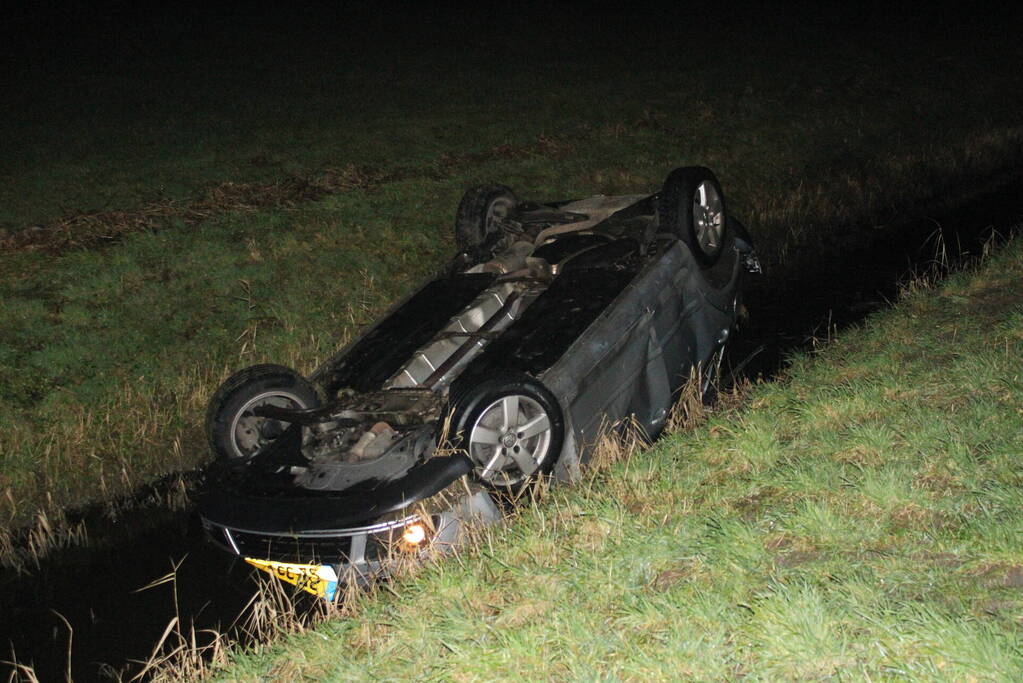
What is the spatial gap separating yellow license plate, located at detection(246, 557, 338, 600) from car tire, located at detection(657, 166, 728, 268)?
3314 millimetres

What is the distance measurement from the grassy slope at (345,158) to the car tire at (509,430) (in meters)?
3.62

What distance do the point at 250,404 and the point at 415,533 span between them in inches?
71.0

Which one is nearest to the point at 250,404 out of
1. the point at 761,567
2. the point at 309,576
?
the point at 309,576

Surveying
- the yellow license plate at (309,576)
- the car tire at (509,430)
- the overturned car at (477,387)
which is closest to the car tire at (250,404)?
the overturned car at (477,387)

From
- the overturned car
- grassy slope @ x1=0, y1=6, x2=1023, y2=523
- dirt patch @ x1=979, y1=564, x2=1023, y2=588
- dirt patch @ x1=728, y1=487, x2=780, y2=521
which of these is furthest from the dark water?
dirt patch @ x1=979, y1=564, x2=1023, y2=588

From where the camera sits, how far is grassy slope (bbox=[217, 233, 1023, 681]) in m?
3.43

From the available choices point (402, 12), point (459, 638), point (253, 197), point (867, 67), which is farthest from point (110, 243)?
point (402, 12)

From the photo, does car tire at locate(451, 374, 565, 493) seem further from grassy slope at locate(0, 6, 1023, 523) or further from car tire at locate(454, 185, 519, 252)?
grassy slope at locate(0, 6, 1023, 523)

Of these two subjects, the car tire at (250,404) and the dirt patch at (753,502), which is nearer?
→ the dirt patch at (753,502)

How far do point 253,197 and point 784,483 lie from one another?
359 inches

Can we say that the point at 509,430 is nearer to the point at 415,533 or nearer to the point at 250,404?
the point at 415,533

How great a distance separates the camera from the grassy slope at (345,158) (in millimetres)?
8828

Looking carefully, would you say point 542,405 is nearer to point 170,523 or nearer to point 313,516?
point 313,516

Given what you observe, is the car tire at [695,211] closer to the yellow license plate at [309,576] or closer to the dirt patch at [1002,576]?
the yellow license plate at [309,576]
